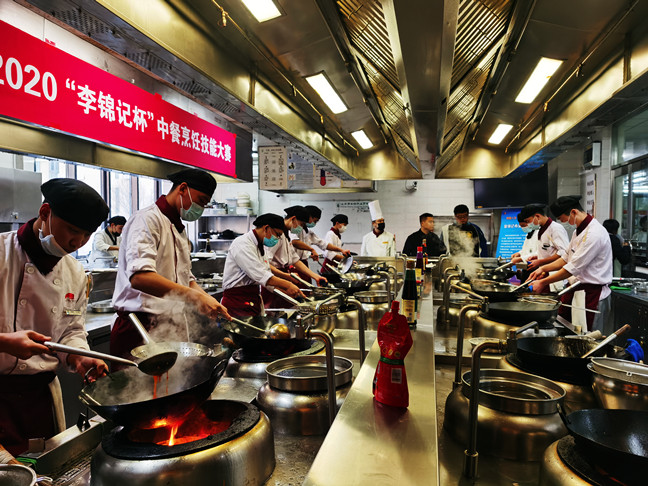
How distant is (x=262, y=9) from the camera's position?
199 cm

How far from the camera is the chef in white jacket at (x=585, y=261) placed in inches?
166

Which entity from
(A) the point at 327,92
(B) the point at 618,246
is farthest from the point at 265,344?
(B) the point at 618,246

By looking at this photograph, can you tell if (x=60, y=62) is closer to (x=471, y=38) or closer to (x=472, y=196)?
(x=471, y=38)

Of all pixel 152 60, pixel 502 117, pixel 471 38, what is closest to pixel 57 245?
pixel 152 60

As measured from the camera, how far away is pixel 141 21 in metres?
1.63

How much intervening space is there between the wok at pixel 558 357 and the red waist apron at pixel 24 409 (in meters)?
1.91

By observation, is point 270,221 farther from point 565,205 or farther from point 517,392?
point 565,205

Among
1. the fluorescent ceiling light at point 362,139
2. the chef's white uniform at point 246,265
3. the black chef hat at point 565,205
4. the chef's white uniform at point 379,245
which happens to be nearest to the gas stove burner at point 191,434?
the chef's white uniform at point 246,265

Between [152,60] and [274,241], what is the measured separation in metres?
2.26

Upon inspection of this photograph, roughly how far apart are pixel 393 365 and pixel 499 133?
15.8ft

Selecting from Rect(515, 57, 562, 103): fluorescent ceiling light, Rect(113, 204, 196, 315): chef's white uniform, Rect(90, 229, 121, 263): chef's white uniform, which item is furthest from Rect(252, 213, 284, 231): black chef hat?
Rect(90, 229, 121, 263): chef's white uniform

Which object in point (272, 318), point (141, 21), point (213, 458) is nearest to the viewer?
point (213, 458)

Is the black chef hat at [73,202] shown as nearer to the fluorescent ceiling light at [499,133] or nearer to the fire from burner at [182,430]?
the fire from burner at [182,430]

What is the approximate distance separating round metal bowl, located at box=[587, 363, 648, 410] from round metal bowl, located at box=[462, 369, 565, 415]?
0.43ft
